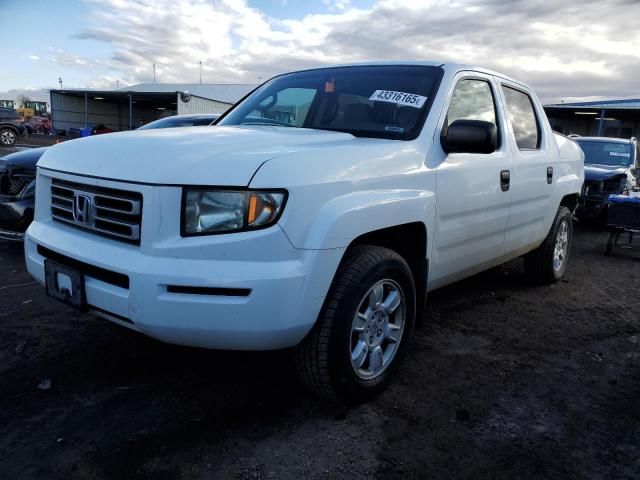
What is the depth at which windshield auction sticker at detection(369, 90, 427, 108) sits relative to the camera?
315cm

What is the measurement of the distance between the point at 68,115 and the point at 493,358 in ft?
Result: 141

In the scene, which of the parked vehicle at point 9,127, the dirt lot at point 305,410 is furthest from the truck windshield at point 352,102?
the parked vehicle at point 9,127

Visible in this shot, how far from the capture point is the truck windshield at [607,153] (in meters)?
10.1

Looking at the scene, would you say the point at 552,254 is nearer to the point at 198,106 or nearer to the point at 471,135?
the point at 471,135

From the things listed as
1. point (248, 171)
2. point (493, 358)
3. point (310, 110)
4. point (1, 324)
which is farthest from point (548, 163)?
point (1, 324)

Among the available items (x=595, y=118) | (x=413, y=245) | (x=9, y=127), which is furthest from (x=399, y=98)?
(x=595, y=118)

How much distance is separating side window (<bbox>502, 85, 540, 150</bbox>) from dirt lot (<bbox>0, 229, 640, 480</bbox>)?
1.48 m

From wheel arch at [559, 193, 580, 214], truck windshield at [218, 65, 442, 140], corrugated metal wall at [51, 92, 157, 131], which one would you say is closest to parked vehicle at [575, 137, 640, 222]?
wheel arch at [559, 193, 580, 214]

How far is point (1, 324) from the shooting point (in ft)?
12.0

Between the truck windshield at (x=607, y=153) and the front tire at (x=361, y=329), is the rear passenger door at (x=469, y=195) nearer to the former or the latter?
the front tire at (x=361, y=329)

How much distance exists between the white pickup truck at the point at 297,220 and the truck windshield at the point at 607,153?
7.89 m

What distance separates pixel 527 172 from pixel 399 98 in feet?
4.65

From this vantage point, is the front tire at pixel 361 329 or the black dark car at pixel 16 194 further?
the black dark car at pixel 16 194

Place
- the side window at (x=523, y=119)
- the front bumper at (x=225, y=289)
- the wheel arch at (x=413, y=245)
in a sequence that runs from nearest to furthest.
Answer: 1. the front bumper at (x=225, y=289)
2. the wheel arch at (x=413, y=245)
3. the side window at (x=523, y=119)
